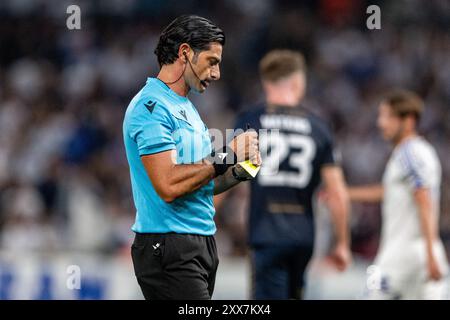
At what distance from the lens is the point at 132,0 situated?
53.5ft

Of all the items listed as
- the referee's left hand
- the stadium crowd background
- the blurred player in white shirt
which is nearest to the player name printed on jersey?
the blurred player in white shirt

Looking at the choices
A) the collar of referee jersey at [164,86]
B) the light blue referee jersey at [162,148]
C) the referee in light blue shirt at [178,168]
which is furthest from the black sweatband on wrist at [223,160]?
the collar of referee jersey at [164,86]

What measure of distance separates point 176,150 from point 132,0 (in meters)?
12.0

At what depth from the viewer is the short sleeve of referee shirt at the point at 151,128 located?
4527 mm

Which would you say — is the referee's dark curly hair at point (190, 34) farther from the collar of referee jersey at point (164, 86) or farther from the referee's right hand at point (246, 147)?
the referee's right hand at point (246, 147)

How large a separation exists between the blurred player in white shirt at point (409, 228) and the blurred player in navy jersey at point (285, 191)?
19.3 inches

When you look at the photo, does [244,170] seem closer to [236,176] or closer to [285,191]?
[236,176]

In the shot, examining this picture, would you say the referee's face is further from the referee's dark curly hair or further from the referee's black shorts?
the referee's black shorts

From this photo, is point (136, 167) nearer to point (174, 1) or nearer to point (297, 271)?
point (297, 271)

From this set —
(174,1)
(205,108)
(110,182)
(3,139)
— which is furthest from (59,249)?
(174,1)

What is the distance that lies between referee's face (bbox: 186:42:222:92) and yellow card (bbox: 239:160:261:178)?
0.45 m

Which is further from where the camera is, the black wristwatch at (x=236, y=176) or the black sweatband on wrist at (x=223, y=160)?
the black wristwatch at (x=236, y=176)

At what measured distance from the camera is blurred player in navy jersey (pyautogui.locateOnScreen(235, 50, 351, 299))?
725cm

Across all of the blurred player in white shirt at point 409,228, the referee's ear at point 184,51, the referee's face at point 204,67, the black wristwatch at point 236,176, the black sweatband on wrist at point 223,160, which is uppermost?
the referee's ear at point 184,51
